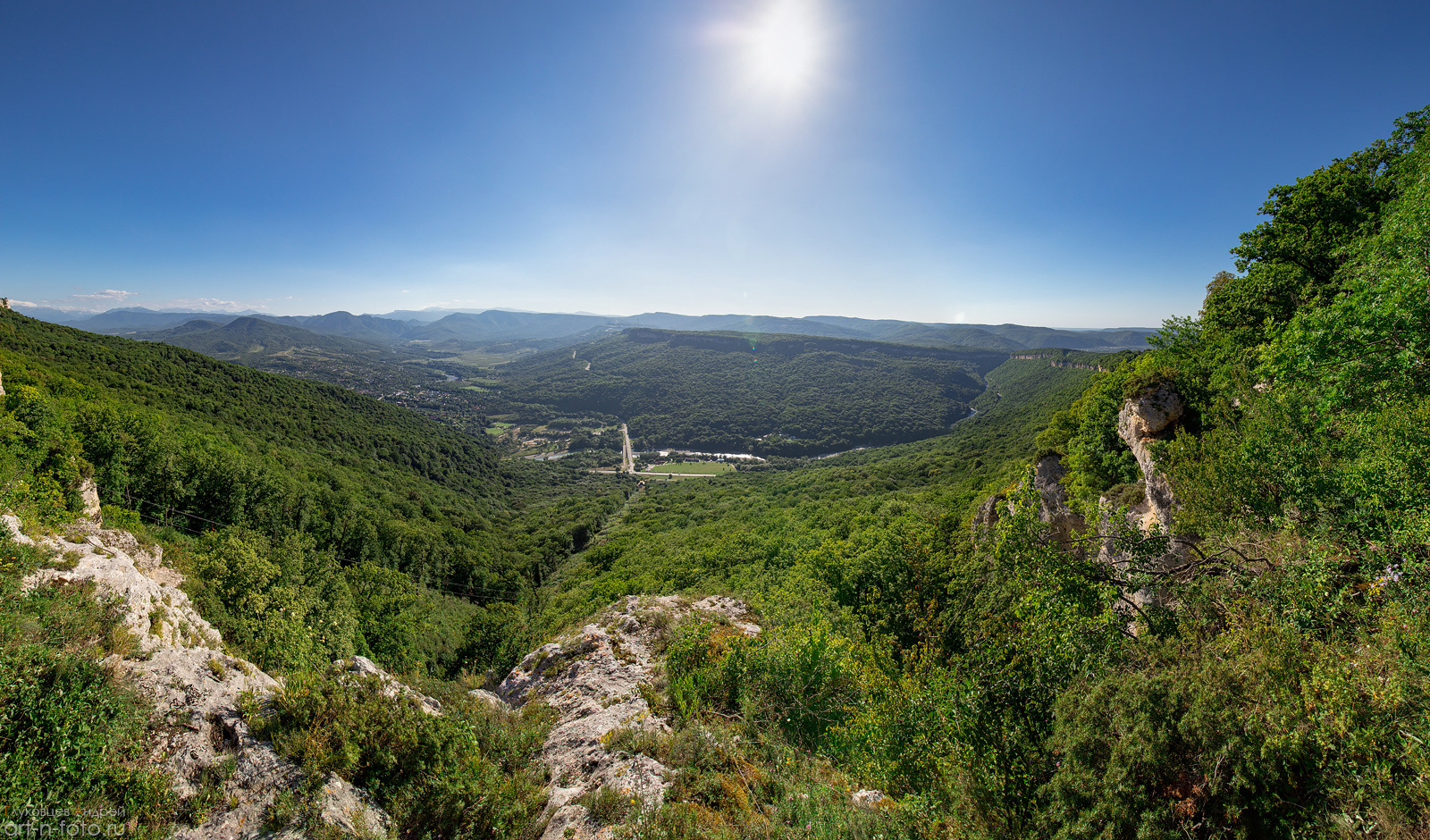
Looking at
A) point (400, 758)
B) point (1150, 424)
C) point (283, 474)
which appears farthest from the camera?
point (283, 474)

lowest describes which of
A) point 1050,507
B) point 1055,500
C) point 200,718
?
point 1050,507

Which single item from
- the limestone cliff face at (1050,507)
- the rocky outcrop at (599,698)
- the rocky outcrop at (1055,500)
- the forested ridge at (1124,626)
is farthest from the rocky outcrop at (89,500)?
the rocky outcrop at (1055,500)

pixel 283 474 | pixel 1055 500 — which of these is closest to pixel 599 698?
pixel 1055 500

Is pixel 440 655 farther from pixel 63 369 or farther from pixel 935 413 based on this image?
pixel 935 413

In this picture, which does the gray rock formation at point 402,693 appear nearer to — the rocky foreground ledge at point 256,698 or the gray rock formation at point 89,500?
the rocky foreground ledge at point 256,698

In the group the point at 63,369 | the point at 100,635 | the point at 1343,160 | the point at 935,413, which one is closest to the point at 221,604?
the point at 100,635

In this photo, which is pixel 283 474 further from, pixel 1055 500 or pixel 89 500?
pixel 1055 500
